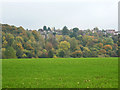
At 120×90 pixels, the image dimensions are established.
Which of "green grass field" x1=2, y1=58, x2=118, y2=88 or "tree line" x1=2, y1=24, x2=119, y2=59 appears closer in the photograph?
"green grass field" x1=2, y1=58, x2=118, y2=88

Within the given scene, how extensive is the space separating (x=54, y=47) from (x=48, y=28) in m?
64.2

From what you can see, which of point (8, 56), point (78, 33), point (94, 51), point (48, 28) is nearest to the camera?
point (8, 56)

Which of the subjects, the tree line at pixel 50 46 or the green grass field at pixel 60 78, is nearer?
the green grass field at pixel 60 78

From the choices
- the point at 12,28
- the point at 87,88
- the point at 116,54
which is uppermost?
the point at 12,28

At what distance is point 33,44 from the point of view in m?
98.5

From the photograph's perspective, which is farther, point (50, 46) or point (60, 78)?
point (50, 46)

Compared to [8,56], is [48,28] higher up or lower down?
higher up

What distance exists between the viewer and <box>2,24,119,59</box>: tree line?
91025mm

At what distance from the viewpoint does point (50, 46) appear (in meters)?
108

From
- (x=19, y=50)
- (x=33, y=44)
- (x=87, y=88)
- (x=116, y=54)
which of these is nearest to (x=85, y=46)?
(x=116, y=54)

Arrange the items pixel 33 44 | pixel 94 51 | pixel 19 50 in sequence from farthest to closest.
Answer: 1. pixel 94 51
2. pixel 33 44
3. pixel 19 50

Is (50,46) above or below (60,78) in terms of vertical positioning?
below

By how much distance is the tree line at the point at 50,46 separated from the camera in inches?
3584

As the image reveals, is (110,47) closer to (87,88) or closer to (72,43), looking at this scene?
(72,43)
